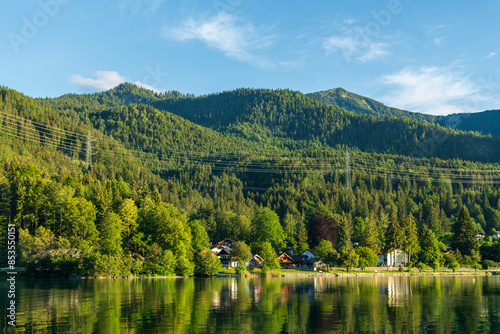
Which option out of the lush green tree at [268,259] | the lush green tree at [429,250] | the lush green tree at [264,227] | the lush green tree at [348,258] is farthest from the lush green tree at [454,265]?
the lush green tree at [268,259]

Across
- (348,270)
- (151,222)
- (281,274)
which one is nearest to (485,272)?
(348,270)

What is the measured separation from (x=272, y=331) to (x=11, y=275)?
72985mm

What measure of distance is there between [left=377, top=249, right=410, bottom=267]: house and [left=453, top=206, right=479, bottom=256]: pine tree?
15.9 m

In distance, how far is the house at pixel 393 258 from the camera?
148875 millimetres

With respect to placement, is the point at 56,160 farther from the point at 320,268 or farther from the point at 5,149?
the point at 320,268

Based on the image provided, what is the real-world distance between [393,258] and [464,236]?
23.3 meters

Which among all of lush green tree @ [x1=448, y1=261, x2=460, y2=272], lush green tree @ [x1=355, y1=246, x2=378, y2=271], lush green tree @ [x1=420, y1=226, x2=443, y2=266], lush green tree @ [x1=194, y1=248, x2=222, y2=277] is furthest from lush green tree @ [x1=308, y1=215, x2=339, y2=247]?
lush green tree @ [x1=194, y1=248, x2=222, y2=277]

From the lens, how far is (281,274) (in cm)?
11331

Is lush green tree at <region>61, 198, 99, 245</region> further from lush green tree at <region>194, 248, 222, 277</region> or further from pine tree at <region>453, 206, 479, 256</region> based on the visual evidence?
pine tree at <region>453, 206, 479, 256</region>

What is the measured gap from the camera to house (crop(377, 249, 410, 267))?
148875mm

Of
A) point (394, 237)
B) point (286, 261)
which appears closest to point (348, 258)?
point (394, 237)

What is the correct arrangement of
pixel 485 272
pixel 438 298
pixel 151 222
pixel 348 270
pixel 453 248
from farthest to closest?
1. pixel 453 248
2. pixel 485 272
3. pixel 348 270
4. pixel 151 222
5. pixel 438 298

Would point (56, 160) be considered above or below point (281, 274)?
above

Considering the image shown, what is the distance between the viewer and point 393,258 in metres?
152
